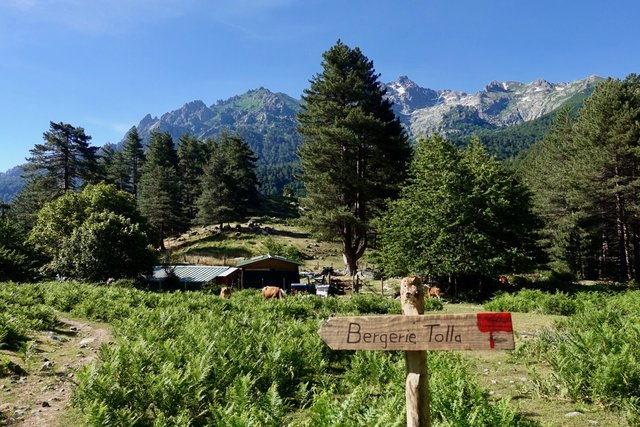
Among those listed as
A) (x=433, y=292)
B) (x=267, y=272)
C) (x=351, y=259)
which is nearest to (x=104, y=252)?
Result: (x=267, y=272)

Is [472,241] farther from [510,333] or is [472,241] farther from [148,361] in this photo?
[510,333]

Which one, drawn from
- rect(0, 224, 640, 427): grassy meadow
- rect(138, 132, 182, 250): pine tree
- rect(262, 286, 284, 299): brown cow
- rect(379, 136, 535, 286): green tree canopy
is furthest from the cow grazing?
rect(138, 132, 182, 250): pine tree

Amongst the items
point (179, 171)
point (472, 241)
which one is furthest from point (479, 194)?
point (179, 171)

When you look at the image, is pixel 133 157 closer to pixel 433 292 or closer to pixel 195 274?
pixel 195 274

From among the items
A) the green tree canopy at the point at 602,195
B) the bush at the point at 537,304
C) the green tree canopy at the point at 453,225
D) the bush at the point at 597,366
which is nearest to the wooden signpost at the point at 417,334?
the bush at the point at 597,366

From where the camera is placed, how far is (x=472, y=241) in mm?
26812

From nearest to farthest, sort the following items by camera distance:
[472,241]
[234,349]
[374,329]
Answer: [374,329]
[234,349]
[472,241]

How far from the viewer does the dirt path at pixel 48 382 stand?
7.54 metres

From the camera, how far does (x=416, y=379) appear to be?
4.30m

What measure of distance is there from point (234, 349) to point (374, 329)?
5997 millimetres

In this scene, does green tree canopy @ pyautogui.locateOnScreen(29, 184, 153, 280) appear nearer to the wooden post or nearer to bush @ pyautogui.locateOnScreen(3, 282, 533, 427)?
bush @ pyautogui.locateOnScreen(3, 282, 533, 427)

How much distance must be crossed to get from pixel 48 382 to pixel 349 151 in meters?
33.3

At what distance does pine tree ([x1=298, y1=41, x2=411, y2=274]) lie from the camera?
38.4 metres

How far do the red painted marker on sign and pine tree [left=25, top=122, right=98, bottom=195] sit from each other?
6823 centimetres
